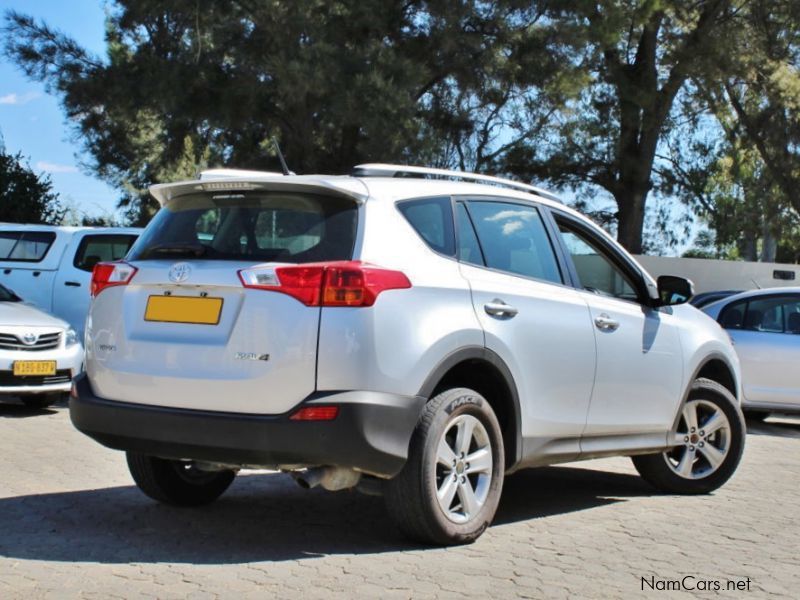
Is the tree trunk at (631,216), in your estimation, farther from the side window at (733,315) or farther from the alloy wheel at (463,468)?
the alloy wheel at (463,468)

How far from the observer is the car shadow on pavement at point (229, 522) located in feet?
17.7

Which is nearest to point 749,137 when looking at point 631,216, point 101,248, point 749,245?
point 631,216

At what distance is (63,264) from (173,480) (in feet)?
28.1

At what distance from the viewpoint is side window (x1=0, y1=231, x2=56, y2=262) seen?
14523 millimetres

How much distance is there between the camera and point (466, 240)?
5.88m

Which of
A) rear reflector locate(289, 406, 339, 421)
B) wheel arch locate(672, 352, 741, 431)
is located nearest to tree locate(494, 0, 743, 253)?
wheel arch locate(672, 352, 741, 431)

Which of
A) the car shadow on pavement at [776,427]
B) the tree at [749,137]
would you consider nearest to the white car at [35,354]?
the car shadow on pavement at [776,427]

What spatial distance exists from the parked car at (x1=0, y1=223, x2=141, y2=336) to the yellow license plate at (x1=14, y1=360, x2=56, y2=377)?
290 centimetres

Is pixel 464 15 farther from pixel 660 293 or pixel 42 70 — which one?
pixel 660 293

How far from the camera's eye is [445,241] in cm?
573

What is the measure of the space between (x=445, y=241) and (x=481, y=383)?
76 cm

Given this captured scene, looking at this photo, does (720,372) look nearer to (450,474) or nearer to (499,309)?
(499,309)

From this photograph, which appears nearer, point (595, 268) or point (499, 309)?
point (499, 309)

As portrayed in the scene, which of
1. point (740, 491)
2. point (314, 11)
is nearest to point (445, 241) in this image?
point (740, 491)
